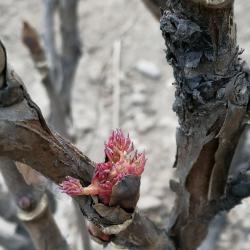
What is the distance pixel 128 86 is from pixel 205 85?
146 centimetres

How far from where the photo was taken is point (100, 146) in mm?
1735

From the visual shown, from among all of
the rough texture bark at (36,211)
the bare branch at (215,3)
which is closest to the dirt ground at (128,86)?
the rough texture bark at (36,211)

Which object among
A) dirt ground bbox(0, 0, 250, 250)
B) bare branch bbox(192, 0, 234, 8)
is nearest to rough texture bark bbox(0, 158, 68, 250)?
bare branch bbox(192, 0, 234, 8)

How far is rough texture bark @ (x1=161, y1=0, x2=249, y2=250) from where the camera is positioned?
0.45 metres

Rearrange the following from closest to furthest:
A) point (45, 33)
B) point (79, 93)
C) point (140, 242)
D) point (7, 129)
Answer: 1. point (7, 129)
2. point (140, 242)
3. point (45, 33)
4. point (79, 93)

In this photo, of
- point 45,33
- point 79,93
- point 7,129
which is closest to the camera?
point 7,129

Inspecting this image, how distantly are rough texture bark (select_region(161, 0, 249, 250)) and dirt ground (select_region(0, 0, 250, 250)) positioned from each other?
894 mm

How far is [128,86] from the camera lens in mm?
1934

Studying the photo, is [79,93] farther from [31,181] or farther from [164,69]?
[31,181]

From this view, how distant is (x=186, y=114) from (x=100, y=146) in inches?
48.7

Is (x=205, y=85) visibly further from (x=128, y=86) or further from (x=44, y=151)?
(x=128, y=86)

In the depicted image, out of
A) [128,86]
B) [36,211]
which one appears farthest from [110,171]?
[128,86]

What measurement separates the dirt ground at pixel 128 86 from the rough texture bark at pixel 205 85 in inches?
35.2

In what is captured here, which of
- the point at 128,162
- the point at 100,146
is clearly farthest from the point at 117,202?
the point at 100,146
